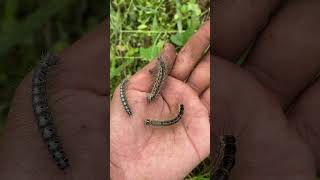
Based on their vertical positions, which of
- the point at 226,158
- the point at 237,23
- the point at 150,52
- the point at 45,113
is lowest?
the point at 226,158

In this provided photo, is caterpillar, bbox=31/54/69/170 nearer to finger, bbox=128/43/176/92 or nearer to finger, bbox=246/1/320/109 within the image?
→ finger, bbox=128/43/176/92

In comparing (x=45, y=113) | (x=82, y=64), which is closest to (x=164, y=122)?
(x=82, y=64)

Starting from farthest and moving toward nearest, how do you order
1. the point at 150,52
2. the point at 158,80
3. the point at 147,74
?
1. the point at 150,52
2. the point at 147,74
3. the point at 158,80

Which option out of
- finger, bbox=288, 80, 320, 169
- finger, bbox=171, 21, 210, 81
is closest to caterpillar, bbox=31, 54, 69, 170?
finger, bbox=171, 21, 210, 81

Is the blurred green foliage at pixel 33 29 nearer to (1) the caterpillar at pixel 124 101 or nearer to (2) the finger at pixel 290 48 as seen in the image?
(1) the caterpillar at pixel 124 101

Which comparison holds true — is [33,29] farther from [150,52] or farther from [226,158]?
[226,158]

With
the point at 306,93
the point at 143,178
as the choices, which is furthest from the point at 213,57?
the point at 143,178

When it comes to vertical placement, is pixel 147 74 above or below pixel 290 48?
below
